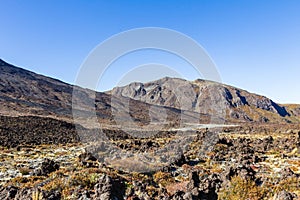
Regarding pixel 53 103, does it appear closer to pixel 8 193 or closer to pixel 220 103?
pixel 8 193

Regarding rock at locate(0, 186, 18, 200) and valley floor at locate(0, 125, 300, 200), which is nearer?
valley floor at locate(0, 125, 300, 200)

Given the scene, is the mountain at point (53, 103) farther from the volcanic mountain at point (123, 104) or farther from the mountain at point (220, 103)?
the mountain at point (220, 103)

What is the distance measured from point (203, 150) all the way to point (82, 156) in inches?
516

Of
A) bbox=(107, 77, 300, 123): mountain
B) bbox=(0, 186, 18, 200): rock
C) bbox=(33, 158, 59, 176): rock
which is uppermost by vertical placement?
bbox=(107, 77, 300, 123): mountain

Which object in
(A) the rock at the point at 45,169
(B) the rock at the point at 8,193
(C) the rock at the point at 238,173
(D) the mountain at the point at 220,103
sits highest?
(D) the mountain at the point at 220,103

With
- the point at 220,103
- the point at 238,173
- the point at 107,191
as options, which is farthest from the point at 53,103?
the point at 220,103

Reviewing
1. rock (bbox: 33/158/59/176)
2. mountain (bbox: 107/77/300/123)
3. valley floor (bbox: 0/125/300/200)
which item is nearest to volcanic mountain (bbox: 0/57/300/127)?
mountain (bbox: 107/77/300/123)

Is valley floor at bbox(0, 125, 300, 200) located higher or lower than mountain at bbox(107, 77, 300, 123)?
lower

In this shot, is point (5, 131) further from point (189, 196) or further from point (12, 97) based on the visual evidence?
point (12, 97)

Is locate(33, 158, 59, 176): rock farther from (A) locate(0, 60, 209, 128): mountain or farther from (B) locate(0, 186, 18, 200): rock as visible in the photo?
(A) locate(0, 60, 209, 128): mountain

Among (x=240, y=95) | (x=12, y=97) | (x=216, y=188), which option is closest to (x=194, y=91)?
(x=240, y=95)

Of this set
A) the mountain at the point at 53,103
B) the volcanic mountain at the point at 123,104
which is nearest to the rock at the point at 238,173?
the mountain at the point at 53,103

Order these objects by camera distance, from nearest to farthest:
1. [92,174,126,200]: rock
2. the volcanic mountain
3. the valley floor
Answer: [92,174,126,200]: rock, the valley floor, the volcanic mountain

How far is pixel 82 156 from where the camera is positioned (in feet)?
78.7
